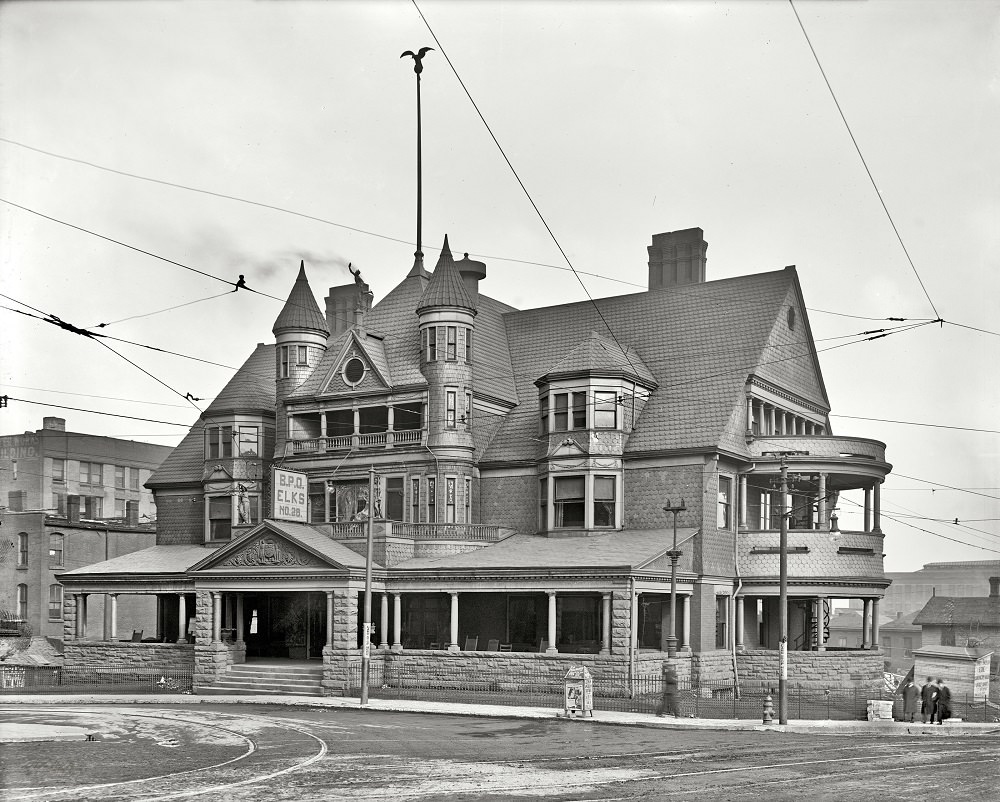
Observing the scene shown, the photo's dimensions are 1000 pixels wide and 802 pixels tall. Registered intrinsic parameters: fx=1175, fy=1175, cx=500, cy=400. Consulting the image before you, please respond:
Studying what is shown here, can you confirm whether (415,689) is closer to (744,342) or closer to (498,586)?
(498,586)

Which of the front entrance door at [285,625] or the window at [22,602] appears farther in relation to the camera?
the window at [22,602]

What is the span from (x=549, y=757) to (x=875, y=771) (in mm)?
5837

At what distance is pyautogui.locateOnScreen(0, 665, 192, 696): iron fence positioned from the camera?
4159 cm

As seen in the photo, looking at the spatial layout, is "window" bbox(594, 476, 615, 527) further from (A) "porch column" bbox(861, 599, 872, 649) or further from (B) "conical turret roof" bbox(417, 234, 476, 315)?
(A) "porch column" bbox(861, 599, 872, 649)

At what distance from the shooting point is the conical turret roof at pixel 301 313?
154 feet

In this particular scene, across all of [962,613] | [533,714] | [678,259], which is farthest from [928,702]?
[962,613]

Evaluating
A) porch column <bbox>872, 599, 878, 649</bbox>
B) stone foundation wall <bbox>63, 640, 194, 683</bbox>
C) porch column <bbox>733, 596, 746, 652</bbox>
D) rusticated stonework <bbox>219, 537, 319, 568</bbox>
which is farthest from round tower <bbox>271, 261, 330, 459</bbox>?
porch column <bbox>872, 599, 878, 649</bbox>

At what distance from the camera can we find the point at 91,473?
8350cm

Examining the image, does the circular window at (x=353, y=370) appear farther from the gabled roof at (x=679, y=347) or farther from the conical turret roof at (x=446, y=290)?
the gabled roof at (x=679, y=347)

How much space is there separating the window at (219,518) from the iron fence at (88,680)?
21.7 feet

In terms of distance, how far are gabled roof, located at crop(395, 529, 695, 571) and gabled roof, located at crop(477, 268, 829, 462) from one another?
10.8 ft

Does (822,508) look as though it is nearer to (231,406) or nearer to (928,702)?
(928,702)

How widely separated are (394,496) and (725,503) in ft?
39.9

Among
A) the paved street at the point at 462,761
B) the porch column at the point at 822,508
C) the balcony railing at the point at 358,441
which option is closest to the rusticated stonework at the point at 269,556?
the balcony railing at the point at 358,441
